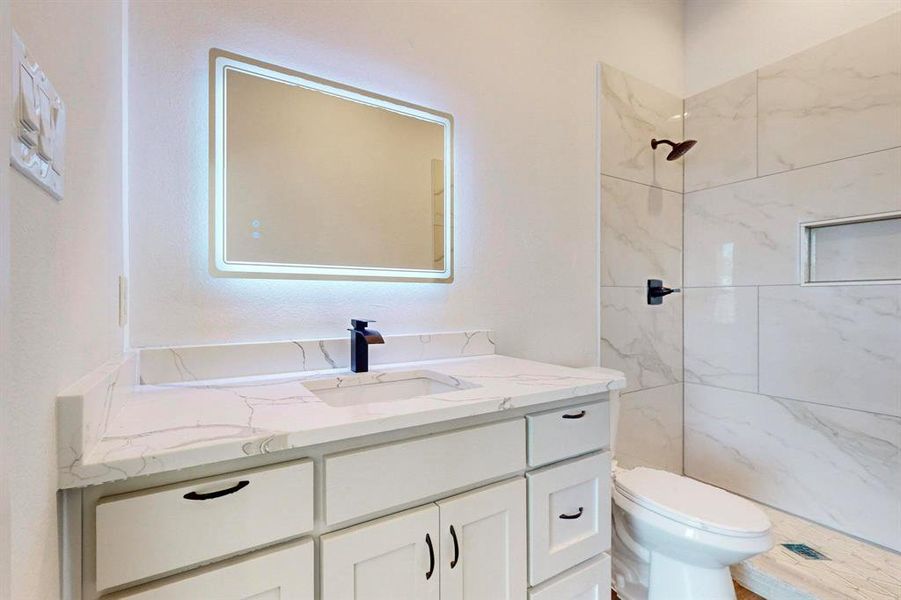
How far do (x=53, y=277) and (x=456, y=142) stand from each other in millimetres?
1310

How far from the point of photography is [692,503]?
142cm

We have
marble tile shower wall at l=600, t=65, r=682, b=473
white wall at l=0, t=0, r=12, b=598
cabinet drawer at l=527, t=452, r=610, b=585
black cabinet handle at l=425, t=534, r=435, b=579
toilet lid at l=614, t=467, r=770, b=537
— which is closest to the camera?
white wall at l=0, t=0, r=12, b=598

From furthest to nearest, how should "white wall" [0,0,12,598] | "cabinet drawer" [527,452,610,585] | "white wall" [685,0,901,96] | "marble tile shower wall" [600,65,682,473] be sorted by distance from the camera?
"marble tile shower wall" [600,65,682,473]
"white wall" [685,0,901,96]
"cabinet drawer" [527,452,610,585]
"white wall" [0,0,12,598]

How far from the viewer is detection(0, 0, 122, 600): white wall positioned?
0.45 m

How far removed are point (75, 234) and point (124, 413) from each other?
0.37 metres

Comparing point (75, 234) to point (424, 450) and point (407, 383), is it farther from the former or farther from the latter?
point (407, 383)

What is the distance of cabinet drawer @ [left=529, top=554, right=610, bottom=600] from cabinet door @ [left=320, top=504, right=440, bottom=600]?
36 cm

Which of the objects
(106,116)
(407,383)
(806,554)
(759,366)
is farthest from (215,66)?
(806,554)

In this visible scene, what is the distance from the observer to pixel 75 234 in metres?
0.68

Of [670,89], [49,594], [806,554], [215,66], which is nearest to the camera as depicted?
[49,594]

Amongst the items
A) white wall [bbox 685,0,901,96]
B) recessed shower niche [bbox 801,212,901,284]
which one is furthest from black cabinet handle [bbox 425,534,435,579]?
white wall [bbox 685,0,901,96]

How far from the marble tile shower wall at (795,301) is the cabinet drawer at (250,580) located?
222 centimetres

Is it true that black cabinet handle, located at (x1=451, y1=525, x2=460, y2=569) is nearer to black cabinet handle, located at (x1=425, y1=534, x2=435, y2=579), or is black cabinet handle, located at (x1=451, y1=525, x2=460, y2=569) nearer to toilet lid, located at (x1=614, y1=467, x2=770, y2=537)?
black cabinet handle, located at (x1=425, y1=534, x2=435, y2=579)

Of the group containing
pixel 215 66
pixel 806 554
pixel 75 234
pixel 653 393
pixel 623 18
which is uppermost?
pixel 623 18
